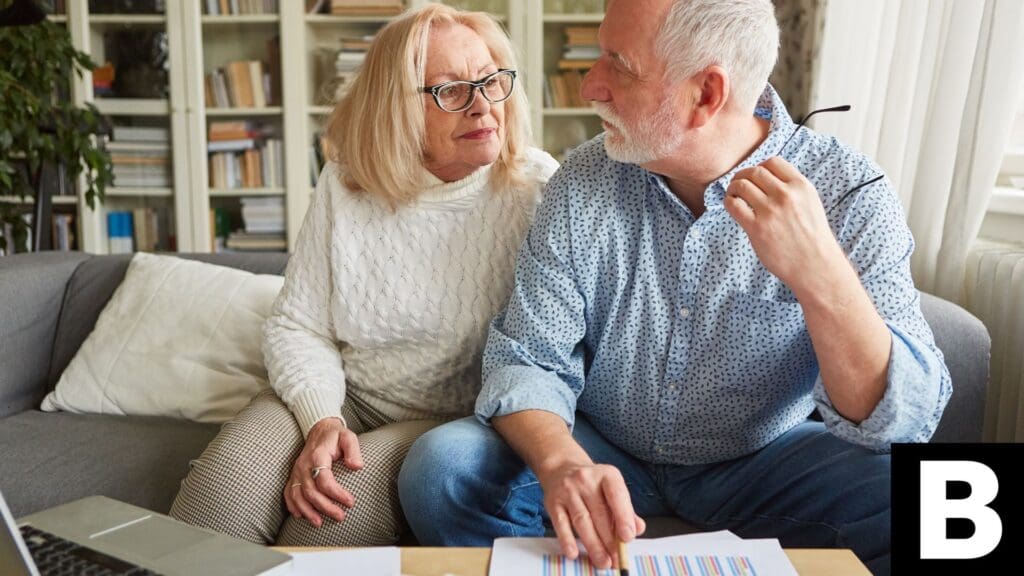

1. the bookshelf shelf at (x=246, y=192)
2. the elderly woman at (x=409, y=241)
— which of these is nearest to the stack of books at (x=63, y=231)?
the bookshelf shelf at (x=246, y=192)

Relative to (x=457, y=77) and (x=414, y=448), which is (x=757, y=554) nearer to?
(x=414, y=448)

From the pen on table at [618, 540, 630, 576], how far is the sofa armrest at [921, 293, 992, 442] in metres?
0.77

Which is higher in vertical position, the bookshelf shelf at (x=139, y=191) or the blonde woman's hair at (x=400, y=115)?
the blonde woman's hair at (x=400, y=115)

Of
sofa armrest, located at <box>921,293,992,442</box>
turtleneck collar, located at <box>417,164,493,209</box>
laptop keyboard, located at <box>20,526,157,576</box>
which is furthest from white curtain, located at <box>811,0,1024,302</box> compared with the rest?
laptop keyboard, located at <box>20,526,157,576</box>

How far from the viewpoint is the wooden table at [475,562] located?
0.86 meters

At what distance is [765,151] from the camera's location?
1229mm

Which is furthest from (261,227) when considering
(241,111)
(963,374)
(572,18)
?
(963,374)

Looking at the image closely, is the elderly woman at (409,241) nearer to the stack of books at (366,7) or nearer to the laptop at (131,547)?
the laptop at (131,547)

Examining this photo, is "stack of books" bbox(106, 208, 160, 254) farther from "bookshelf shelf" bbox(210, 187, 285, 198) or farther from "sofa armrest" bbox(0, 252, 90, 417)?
"sofa armrest" bbox(0, 252, 90, 417)

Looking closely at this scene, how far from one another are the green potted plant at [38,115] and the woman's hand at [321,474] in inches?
71.0

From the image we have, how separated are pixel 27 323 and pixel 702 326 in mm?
1407

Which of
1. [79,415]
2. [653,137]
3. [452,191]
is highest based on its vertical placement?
[653,137]

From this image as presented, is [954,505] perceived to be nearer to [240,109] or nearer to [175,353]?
[175,353]

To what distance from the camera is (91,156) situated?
2.81 metres
